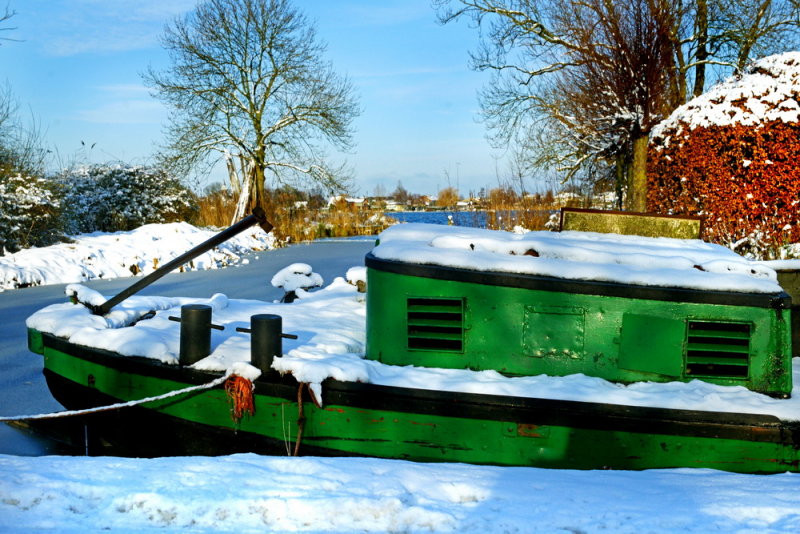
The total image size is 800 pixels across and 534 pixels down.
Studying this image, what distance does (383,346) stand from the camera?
3939 mm

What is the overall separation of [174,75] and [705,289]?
69.9 feet

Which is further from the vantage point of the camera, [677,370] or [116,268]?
[116,268]

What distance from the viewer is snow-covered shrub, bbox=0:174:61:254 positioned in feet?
41.4

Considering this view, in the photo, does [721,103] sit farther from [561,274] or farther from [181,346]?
[181,346]

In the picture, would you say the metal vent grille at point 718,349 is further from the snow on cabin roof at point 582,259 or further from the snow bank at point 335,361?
the snow on cabin roof at point 582,259

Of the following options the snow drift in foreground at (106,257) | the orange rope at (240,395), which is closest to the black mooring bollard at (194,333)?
the orange rope at (240,395)

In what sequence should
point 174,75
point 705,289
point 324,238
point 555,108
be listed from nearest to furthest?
point 705,289 → point 555,108 → point 174,75 → point 324,238

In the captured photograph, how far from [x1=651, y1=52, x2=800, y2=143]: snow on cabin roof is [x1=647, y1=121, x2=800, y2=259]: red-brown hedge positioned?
0.38 ft

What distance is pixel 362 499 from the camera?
8.65ft

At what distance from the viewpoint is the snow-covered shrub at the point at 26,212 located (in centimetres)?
1262

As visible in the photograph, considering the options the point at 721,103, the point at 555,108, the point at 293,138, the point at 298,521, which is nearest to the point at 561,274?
the point at 298,521

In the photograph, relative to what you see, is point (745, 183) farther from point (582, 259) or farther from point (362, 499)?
point (362, 499)

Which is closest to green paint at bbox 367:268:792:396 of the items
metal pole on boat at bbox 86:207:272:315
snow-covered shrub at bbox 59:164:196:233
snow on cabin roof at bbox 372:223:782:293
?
snow on cabin roof at bbox 372:223:782:293

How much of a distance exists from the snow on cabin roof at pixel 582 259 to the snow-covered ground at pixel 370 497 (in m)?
0.63
